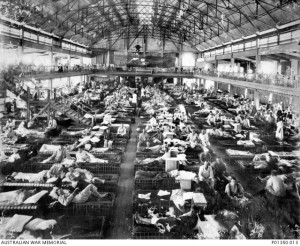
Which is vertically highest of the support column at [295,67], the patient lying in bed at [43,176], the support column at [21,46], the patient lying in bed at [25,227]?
the support column at [21,46]

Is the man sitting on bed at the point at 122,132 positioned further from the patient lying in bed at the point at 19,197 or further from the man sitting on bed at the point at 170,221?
the man sitting on bed at the point at 170,221

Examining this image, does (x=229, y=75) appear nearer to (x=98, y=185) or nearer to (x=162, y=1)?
(x=162, y=1)

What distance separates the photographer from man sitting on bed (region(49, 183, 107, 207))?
917cm

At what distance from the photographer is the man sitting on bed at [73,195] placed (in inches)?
361

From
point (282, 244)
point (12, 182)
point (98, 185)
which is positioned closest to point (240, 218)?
point (282, 244)

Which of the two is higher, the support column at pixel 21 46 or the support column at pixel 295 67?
the support column at pixel 21 46

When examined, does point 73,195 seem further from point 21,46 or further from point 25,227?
point 21,46

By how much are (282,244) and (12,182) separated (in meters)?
7.75

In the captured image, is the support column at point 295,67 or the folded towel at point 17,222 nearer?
the folded towel at point 17,222

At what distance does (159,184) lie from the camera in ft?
35.0

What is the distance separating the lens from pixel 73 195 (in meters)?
9.33

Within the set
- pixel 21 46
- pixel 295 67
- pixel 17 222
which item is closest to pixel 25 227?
pixel 17 222

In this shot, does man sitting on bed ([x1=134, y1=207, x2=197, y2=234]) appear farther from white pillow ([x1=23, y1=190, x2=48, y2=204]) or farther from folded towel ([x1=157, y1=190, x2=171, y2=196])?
white pillow ([x1=23, y1=190, x2=48, y2=204])

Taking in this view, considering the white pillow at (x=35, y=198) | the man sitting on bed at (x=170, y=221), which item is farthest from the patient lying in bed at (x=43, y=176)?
the man sitting on bed at (x=170, y=221)
